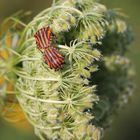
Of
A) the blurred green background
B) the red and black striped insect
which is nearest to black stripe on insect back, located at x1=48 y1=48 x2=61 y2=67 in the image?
the red and black striped insect

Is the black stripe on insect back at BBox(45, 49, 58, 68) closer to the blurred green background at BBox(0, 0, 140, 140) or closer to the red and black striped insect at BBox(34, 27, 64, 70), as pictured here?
the red and black striped insect at BBox(34, 27, 64, 70)

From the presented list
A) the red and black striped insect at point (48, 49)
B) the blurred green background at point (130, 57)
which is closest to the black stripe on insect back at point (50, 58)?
the red and black striped insect at point (48, 49)

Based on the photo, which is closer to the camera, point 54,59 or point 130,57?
point 54,59

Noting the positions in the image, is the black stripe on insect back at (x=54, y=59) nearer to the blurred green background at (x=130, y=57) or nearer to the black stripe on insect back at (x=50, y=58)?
the black stripe on insect back at (x=50, y=58)

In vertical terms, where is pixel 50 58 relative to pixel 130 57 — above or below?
above

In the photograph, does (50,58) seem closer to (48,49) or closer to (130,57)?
(48,49)

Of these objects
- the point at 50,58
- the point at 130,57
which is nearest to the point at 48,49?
the point at 50,58

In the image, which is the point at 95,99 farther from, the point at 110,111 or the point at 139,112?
the point at 139,112
